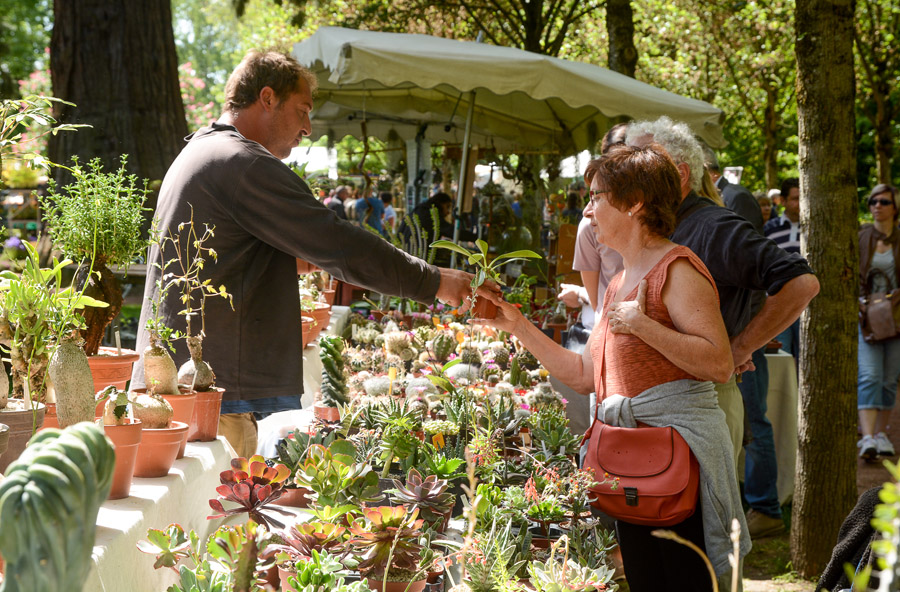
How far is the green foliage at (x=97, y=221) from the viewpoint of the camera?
1.89 meters

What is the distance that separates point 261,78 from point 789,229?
492 cm

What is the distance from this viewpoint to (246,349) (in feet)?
7.93

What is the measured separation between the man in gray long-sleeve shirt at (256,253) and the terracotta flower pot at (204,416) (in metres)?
0.35

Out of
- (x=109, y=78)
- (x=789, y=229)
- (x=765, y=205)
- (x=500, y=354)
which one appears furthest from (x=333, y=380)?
(x=765, y=205)

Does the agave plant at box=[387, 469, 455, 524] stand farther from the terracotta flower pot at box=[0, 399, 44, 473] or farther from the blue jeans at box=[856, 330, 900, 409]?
the blue jeans at box=[856, 330, 900, 409]

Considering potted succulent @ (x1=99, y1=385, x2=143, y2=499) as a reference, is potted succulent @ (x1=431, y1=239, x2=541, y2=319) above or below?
above

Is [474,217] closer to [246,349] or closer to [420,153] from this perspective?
[420,153]

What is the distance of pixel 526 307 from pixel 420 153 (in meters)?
4.82

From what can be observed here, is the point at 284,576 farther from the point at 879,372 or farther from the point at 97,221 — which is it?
Result: the point at 879,372

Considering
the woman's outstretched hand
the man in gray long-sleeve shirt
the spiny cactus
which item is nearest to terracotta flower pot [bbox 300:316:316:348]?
the spiny cactus

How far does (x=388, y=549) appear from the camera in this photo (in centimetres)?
137

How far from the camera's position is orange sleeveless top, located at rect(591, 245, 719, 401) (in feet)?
6.98

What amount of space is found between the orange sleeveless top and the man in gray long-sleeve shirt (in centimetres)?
56

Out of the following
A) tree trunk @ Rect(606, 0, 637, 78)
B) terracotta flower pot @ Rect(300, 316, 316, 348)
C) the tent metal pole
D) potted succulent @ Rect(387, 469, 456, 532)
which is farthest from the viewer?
tree trunk @ Rect(606, 0, 637, 78)
